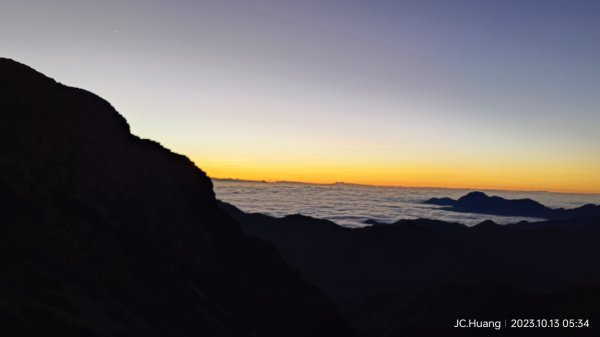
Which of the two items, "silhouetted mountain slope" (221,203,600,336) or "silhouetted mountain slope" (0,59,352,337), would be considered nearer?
"silhouetted mountain slope" (0,59,352,337)

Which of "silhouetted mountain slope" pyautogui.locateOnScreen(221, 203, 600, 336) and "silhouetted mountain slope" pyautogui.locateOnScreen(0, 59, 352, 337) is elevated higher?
"silhouetted mountain slope" pyautogui.locateOnScreen(0, 59, 352, 337)

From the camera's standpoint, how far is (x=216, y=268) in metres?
63.4

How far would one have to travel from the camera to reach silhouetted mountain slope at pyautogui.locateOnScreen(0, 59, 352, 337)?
3588cm

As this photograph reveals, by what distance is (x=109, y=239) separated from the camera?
157ft

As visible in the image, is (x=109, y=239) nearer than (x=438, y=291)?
Yes

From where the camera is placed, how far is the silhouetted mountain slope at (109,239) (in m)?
35.9

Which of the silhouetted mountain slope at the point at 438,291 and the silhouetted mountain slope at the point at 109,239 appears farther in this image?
the silhouetted mountain slope at the point at 438,291

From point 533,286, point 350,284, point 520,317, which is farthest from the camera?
point 350,284

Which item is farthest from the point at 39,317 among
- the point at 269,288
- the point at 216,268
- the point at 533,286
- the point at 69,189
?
the point at 533,286

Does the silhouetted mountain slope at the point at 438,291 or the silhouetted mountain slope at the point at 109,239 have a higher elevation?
the silhouetted mountain slope at the point at 109,239

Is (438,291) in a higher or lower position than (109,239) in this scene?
lower

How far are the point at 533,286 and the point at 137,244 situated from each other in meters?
161

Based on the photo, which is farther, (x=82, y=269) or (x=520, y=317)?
(x=520, y=317)

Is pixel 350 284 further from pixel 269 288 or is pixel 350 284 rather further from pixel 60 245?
pixel 60 245
